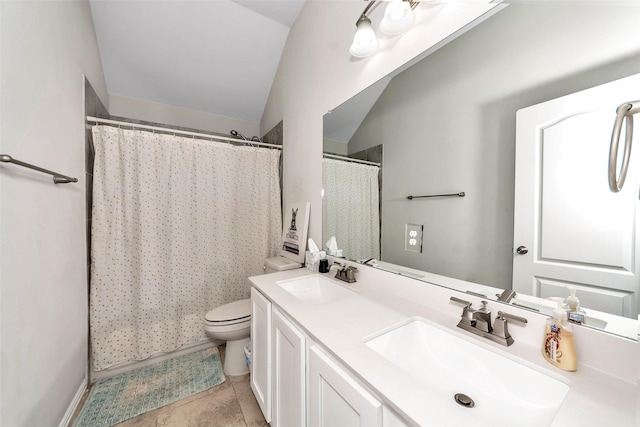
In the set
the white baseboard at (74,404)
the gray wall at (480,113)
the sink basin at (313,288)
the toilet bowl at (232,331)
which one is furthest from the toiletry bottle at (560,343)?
the white baseboard at (74,404)

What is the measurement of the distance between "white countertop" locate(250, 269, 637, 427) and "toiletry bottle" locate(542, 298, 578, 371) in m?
0.02

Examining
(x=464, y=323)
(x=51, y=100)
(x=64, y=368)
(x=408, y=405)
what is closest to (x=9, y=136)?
(x=51, y=100)

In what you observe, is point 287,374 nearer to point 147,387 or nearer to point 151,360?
point 147,387

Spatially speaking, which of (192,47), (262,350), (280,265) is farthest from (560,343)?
(192,47)

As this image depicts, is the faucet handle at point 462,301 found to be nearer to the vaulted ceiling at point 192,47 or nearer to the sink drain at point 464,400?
the sink drain at point 464,400

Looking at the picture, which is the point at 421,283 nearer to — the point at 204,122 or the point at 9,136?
the point at 9,136

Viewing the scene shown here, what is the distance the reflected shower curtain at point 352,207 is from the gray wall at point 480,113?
0.33 ft

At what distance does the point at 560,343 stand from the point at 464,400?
30 centimetres

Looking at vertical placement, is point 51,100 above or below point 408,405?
above

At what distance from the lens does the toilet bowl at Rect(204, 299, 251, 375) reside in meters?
1.61

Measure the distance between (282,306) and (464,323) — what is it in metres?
0.71

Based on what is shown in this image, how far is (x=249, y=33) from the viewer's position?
2.08m

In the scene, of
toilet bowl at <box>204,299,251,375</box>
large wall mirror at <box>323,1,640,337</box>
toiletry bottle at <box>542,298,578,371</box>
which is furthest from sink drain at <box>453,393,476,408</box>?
toilet bowl at <box>204,299,251,375</box>

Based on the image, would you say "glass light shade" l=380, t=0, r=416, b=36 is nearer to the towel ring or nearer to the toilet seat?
the towel ring
